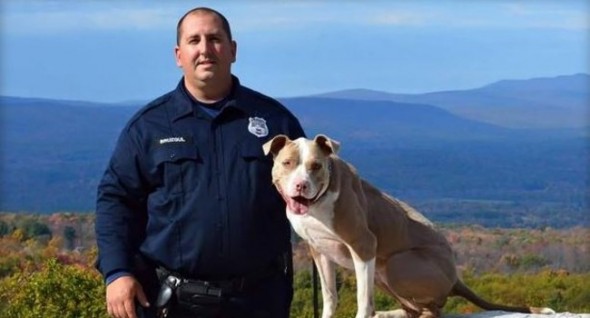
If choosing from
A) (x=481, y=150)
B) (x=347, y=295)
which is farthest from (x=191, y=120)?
(x=481, y=150)

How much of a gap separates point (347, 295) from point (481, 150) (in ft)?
216

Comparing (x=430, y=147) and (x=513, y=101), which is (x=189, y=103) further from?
(x=513, y=101)

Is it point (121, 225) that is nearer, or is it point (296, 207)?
point (296, 207)

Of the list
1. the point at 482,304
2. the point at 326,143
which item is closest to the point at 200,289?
the point at 326,143

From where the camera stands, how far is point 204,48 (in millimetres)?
5711

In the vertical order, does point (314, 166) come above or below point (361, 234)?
above

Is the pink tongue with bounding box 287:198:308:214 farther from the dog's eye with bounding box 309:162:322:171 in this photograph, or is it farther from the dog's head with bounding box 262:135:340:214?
the dog's eye with bounding box 309:162:322:171

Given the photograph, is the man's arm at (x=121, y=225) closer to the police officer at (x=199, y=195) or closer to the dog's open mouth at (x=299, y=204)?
the police officer at (x=199, y=195)

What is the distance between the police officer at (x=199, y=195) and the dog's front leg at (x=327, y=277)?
0.18 metres

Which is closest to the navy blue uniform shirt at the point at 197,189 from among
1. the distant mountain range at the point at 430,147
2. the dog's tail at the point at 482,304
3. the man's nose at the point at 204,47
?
the man's nose at the point at 204,47

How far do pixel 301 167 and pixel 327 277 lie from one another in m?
0.82

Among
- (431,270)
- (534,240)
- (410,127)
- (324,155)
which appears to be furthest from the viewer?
(410,127)

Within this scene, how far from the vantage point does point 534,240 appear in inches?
900

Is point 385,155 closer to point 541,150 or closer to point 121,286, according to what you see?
point 541,150
